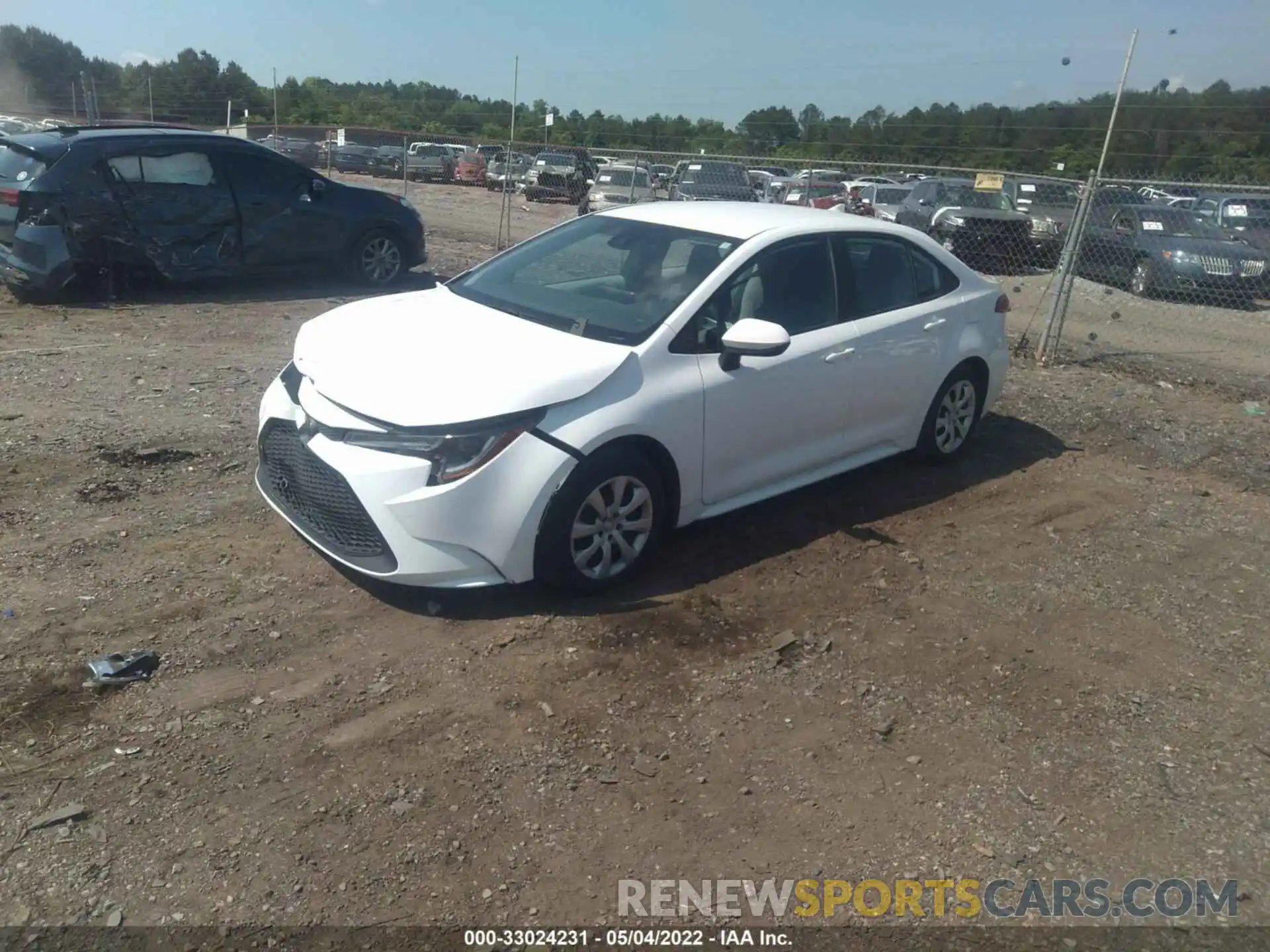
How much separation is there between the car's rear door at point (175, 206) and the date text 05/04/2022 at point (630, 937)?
8.97m

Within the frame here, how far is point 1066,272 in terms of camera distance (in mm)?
9758

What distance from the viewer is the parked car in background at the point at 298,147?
29266 mm

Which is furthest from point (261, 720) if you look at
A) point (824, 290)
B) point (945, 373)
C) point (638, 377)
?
point (945, 373)

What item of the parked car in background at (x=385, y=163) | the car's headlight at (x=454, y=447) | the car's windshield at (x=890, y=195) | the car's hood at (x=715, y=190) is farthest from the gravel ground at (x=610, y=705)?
the parked car in background at (x=385, y=163)

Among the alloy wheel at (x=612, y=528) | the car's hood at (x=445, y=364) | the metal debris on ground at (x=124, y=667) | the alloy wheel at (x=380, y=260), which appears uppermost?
the car's hood at (x=445, y=364)

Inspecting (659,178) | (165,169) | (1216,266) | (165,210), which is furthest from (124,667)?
(659,178)

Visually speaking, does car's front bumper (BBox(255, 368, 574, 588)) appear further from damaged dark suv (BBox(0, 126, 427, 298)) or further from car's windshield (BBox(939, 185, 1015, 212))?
car's windshield (BBox(939, 185, 1015, 212))

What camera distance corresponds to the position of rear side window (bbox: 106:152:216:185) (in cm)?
977

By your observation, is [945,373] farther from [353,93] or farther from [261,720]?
[353,93]

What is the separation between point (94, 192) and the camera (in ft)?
31.5

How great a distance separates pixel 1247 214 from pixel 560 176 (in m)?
17.4

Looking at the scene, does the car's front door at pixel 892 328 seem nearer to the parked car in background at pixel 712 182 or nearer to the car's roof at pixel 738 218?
the car's roof at pixel 738 218

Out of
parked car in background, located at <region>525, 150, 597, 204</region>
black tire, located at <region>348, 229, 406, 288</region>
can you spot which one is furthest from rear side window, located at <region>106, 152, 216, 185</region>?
parked car in background, located at <region>525, 150, 597, 204</region>

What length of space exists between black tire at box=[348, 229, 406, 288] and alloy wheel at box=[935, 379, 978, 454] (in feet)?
23.4
